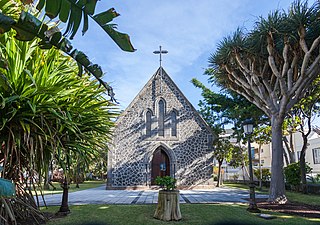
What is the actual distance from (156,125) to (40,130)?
553 inches

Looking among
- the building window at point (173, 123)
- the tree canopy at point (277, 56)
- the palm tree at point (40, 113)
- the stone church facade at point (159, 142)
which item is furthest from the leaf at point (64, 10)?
the building window at point (173, 123)

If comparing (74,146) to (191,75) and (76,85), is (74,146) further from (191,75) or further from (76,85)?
(191,75)

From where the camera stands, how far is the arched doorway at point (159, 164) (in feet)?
59.0

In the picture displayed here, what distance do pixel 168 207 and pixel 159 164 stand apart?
36.7 ft

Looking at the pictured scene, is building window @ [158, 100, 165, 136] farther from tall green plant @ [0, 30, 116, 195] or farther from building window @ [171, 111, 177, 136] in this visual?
tall green plant @ [0, 30, 116, 195]

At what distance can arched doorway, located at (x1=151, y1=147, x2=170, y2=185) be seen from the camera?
708 inches

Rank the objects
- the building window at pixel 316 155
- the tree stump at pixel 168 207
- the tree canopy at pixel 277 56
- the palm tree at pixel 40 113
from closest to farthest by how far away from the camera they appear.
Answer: the palm tree at pixel 40 113 < the tree stump at pixel 168 207 < the tree canopy at pixel 277 56 < the building window at pixel 316 155

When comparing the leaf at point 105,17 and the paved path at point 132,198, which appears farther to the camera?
the paved path at point 132,198

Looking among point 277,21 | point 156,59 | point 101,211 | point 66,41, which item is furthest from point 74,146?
point 156,59

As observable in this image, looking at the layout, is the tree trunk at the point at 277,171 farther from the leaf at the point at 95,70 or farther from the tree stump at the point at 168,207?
the leaf at the point at 95,70

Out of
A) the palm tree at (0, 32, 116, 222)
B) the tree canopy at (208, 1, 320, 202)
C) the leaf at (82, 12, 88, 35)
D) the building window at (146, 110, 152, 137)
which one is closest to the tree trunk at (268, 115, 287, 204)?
the tree canopy at (208, 1, 320, 202)

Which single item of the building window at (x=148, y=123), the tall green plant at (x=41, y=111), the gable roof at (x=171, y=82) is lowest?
the tall green plant at (x=41, y=111)

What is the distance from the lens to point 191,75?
23.8 m

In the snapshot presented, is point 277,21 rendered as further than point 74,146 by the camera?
Yes
